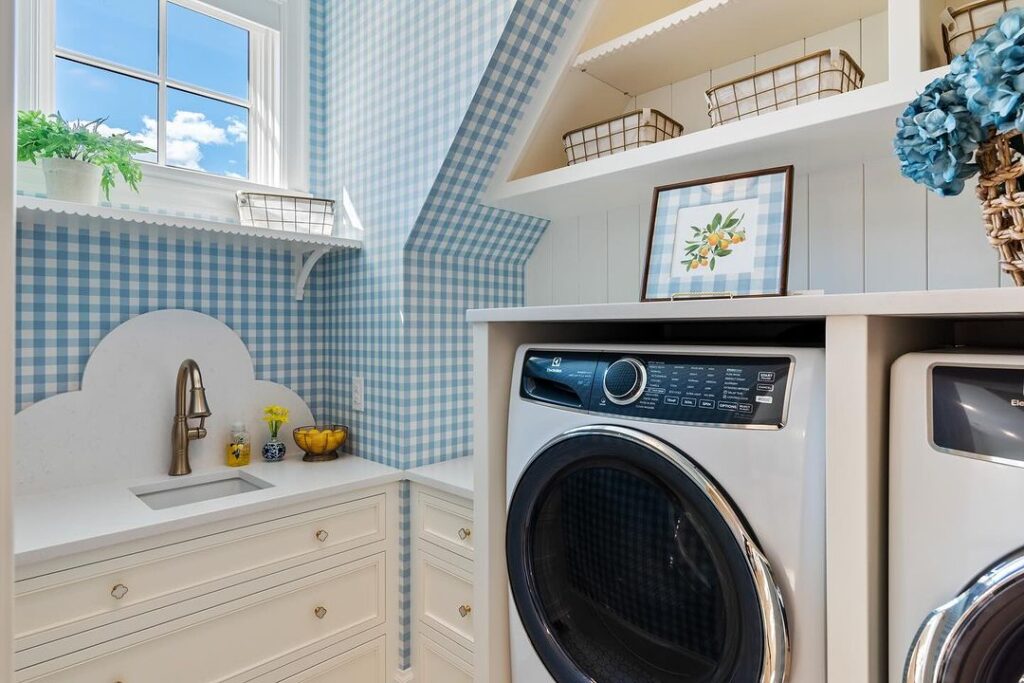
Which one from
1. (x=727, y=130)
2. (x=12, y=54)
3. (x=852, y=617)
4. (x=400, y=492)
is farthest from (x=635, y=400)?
(x=400, y=492)

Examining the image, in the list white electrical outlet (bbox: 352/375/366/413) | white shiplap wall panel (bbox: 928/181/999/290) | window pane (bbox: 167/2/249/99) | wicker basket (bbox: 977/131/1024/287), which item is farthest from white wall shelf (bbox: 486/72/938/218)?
window pane (bbox: 167/2/249/99)

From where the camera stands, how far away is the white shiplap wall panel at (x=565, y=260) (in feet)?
7.06

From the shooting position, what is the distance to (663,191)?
1.44m

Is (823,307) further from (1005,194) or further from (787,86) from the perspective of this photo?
(787,86)

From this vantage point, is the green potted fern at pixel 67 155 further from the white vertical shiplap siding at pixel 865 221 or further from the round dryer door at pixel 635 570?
the white vertical shiplap siding at pixel 865 221

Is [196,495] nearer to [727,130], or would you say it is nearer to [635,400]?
[635,400]

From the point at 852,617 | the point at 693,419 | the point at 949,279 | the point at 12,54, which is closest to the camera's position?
the point at 12,54

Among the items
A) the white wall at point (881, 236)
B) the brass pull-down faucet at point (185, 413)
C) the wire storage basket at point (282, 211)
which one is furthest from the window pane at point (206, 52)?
the white wall at point (881, 236)

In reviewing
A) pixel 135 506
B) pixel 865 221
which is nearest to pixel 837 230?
pixel 865 221

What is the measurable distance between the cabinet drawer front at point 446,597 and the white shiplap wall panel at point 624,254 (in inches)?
41.1

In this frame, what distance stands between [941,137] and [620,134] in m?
0.95

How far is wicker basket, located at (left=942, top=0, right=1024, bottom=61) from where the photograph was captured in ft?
3.44

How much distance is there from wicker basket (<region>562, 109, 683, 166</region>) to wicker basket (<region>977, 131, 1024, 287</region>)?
3.03ft

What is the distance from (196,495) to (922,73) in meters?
2.24
